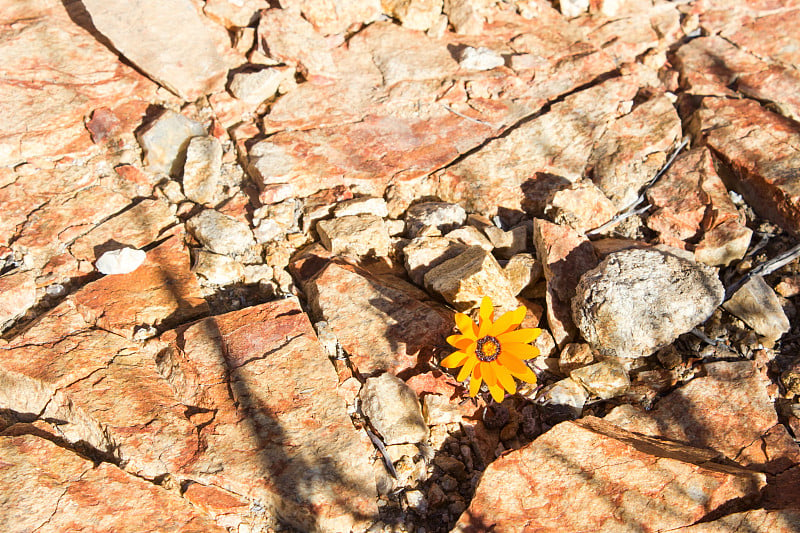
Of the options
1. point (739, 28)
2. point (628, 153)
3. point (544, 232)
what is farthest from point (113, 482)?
point (739, 28)

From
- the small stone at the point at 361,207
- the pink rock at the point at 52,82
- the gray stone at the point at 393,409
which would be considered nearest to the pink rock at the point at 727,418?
the gray stone at the point at 393,409

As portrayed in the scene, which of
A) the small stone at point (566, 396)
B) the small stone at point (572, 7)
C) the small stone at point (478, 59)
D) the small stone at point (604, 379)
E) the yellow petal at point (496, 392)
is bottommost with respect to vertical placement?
the small stone at point (566, 396)

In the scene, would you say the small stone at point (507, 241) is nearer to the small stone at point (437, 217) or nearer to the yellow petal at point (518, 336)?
the small stone at point (437, 217)

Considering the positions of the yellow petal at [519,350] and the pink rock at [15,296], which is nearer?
the yellow petal at [519,350]

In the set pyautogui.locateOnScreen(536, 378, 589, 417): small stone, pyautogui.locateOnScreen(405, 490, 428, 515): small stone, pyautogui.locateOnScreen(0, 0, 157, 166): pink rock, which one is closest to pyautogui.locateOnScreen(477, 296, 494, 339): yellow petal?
pyautogui.locateOnScreen(536, 378, 589, 417): small stone

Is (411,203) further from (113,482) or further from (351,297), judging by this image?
(113,482)

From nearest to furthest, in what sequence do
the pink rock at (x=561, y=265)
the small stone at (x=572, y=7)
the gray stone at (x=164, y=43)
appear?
the pink rock at (x=561, y=265)
the gray stone at (x=164, y=43)
the small stone at (x=572, y=7)

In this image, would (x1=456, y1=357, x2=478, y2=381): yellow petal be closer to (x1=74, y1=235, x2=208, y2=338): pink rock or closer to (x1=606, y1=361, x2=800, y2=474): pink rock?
(x1=606, y1=361, x2=800, y2=474): pink rock
